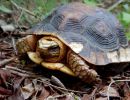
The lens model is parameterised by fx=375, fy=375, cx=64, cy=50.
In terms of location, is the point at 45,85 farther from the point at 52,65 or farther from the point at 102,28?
the point at 102,28

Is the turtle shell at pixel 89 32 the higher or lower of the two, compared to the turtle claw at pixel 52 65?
higher

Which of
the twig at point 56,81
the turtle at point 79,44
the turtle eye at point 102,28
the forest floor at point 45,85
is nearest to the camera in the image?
the forest floor at point 45,85

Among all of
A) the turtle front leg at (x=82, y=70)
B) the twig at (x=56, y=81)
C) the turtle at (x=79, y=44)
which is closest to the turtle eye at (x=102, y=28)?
the turtle at (x=79, y=44)

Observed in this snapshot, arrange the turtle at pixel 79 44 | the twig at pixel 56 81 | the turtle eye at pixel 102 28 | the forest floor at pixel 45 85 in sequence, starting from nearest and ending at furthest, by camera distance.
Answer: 1. the forest floor at pixel 45 85
2. the twig at pixel 56 81
3. the turtle at pixel 79 44
4. the turtle eye at pixel 102 28

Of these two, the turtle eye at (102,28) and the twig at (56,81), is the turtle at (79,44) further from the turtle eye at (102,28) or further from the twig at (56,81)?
the twig at (56,81)

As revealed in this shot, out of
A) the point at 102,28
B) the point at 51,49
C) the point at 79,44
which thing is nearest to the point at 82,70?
the point at 79,44

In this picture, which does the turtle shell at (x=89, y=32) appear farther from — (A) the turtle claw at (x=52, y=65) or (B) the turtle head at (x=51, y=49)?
(A) the turtle claw at (x=52, y=65)

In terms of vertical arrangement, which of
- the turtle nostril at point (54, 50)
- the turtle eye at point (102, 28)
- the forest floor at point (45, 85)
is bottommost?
the forest floor at point (45, 85)

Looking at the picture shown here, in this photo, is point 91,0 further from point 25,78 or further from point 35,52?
point 25,78

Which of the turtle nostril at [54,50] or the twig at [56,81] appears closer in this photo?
the twig at [56,81]
